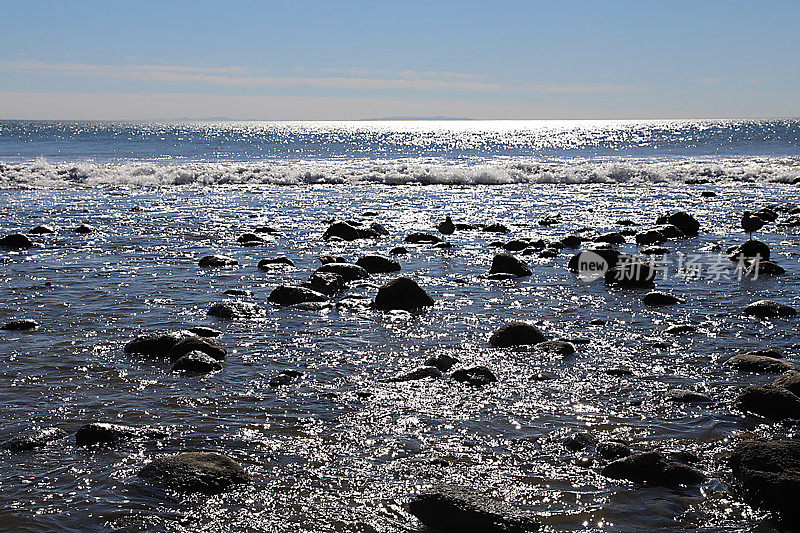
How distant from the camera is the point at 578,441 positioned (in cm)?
701

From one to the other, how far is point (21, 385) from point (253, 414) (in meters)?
3.02

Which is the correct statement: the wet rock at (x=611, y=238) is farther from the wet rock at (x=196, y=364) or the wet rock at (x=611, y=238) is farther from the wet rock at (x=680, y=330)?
the wet rock at (x=196, y=364)

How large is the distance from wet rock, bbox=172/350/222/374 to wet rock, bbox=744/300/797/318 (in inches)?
341

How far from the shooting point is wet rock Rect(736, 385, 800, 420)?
25.2 feet

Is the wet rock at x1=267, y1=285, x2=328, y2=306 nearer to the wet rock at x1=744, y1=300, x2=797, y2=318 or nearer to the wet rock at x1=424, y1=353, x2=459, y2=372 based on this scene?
the wet rock at x1=424, y1=353, x2=459, y2=372

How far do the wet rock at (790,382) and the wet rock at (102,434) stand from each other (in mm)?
6847

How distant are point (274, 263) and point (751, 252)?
11.6 meters

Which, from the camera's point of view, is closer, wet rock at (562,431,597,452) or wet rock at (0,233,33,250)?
wet rock at (562,431,597,452)

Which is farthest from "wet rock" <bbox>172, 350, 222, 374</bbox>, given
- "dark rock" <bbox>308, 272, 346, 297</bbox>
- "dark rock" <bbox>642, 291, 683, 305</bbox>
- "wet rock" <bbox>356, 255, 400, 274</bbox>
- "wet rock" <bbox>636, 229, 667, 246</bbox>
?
"wet rock" <bbox>636, 229, 667, 246</bbox>

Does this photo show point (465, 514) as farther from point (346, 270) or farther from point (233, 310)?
point (346, 270)

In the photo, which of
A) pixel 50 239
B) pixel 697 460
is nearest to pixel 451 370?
pixel 697 460

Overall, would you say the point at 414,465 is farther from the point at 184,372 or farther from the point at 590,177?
the point at 590,177

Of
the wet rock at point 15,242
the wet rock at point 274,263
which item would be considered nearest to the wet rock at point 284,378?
the wet rock at point 274,263

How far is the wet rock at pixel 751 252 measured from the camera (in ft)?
57.9
